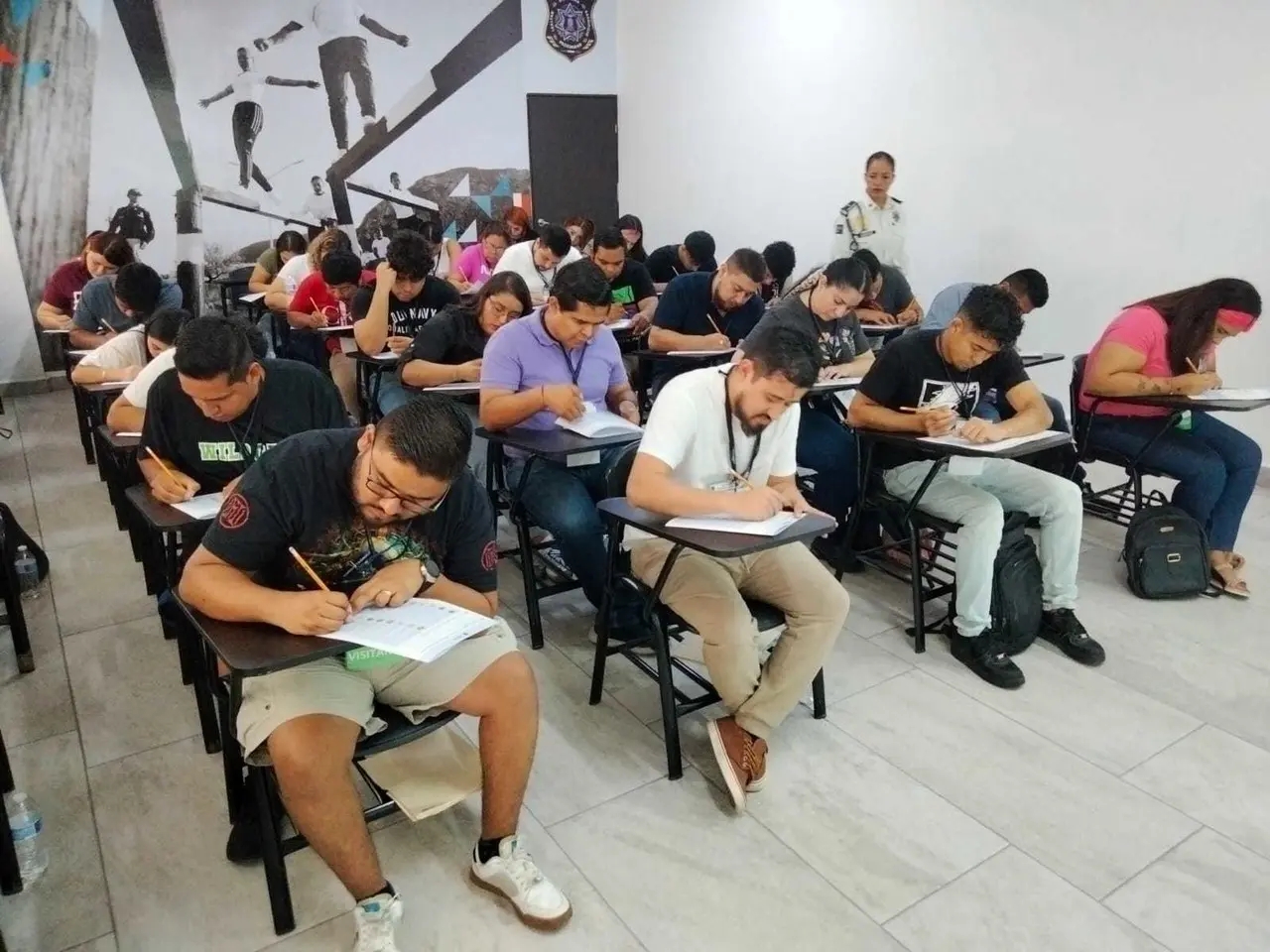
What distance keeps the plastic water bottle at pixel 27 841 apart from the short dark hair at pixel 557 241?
369 cm

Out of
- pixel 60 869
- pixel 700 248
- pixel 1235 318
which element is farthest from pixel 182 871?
pixel 700 248

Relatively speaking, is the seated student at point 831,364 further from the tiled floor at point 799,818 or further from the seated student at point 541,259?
the seated student at point 541,259

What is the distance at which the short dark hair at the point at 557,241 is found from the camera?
15.9 ft

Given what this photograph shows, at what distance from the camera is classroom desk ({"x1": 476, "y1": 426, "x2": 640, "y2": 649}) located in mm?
2391

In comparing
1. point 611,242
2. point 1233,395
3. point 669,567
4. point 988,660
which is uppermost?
point 611,242

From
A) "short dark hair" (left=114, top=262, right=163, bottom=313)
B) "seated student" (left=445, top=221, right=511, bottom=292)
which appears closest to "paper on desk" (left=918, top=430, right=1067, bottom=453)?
"short dark hair" (left=114, top=262, right=163, bottom=313)

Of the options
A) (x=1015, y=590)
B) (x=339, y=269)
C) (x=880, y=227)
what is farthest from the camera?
(x=880, y=227)

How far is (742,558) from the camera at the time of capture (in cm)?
218

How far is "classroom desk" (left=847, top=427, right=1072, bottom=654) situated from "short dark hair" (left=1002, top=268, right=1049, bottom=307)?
1339mm

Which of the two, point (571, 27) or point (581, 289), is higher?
point (571, 27)

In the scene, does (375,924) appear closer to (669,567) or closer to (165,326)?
(669,567)

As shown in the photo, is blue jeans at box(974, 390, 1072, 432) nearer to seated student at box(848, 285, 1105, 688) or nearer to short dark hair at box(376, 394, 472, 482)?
seated student at box(848, 285, 1105, 688)

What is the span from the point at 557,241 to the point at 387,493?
3.62 metres

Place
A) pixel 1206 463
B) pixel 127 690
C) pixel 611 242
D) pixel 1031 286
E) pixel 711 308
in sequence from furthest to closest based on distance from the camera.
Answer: pixel 611 242
pixel 711 308
pixel 1031 286
pixel 1206 463
pixel 127 690
